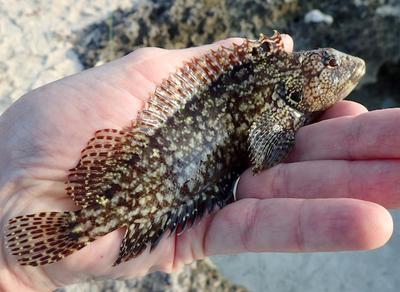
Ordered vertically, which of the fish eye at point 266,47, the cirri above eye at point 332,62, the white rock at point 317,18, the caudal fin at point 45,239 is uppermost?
the fish eye at point 266,47

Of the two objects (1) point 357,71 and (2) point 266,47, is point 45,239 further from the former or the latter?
(1) point 357,71

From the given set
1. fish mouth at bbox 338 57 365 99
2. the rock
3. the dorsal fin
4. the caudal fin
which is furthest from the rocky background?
the caudal fin

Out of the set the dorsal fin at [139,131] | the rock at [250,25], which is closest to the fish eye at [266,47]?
→ the dorsal fin at [139,131]

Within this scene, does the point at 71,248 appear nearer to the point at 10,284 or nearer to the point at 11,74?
the point at 10,284

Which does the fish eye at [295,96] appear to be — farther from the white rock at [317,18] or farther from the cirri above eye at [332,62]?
the white rock at [317,18]

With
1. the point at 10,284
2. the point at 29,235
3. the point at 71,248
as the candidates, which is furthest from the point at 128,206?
the point at 10,284

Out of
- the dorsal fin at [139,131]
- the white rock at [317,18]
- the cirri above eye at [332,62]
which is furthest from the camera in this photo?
the white rock at [317,18]
